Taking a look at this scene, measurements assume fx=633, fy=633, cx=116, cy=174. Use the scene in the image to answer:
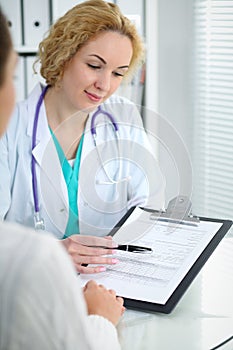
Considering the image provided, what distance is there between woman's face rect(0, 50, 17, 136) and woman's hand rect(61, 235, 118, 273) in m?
0.60

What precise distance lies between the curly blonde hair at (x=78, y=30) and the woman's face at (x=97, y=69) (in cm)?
2

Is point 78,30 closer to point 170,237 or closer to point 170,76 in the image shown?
point 170,237

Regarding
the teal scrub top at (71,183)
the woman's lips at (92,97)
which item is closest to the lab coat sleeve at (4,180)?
the teal scrub top at (71,183)

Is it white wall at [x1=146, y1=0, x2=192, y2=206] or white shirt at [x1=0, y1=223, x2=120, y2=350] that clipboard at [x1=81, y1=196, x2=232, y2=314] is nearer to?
white shirt at [x1=0, y1=223, x2=120, y2=350]

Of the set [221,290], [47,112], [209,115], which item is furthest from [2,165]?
[209,115]

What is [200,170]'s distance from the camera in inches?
112

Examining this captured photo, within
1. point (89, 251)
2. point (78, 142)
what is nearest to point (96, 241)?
point (89, 251)

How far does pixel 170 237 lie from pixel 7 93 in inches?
30.9

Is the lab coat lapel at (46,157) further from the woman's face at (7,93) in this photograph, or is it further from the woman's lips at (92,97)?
the woman's face at (7,93)

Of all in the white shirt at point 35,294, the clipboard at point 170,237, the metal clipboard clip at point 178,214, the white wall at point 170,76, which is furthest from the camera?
the white wall at point 170,76

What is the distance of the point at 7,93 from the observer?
0.67m

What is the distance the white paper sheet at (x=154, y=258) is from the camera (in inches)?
45.9

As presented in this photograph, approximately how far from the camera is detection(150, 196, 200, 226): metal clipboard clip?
1.45 meters

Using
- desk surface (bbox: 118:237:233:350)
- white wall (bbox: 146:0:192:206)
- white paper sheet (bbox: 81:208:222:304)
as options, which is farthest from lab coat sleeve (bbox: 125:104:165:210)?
white wall (bbox: 146:0:192:206)
